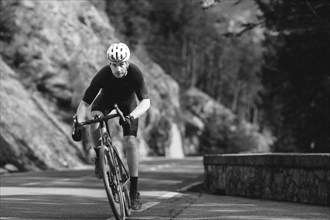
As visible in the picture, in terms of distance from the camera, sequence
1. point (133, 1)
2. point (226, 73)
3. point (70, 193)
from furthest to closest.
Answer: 1. point (226, 73)
2. point (133, 1)
3. point (70, 193)

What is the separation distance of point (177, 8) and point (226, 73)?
78.8 feet

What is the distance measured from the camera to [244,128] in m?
71.6

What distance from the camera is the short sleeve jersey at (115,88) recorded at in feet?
23.5

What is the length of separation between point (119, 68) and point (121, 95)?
407 mm

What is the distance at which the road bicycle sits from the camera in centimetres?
653

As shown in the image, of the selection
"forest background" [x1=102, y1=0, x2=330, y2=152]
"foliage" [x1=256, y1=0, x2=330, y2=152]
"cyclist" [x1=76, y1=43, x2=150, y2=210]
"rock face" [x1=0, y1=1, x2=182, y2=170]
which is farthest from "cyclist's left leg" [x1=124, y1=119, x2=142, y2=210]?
"rock face" [x1=0, y1=1, x2=182, y2=170]

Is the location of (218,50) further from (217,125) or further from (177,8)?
(217,125)

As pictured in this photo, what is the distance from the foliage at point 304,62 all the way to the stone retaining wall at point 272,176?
481 cm

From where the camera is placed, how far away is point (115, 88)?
7301mm

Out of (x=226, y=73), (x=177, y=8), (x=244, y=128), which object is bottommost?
(x=244, y=128)

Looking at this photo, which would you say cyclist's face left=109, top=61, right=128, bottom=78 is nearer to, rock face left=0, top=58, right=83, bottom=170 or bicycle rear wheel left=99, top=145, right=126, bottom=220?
bicycle rear wheel left=99, top=145, right=126, bottom=220

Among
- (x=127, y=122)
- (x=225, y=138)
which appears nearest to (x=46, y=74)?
(x=127, y=122)

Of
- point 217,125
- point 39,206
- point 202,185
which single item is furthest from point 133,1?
point 39,206

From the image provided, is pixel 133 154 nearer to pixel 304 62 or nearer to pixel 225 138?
pixel 304 62
